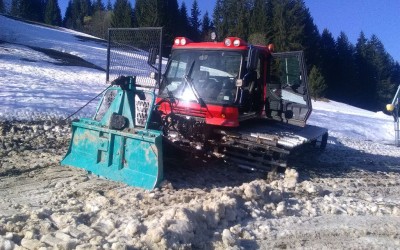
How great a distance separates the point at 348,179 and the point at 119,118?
4340 millimetres

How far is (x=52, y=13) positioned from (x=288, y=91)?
82.9 m

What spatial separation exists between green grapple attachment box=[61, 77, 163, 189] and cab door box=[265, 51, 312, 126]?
3.40m

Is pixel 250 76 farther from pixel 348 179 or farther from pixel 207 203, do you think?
pixel 207 203

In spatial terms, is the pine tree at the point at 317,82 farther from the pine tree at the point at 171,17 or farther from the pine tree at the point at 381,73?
the pine tree at the point at 381,73

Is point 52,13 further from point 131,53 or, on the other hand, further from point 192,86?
point 192,86

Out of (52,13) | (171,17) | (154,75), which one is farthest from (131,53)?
(52,13)

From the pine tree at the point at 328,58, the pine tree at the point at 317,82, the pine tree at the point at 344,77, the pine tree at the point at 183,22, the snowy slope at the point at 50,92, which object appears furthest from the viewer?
the pine tree at the point at 344,77

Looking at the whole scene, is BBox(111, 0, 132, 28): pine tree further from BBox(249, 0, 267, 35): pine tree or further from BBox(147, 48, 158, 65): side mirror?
BBox(147, 48, 158, 65): side mirror

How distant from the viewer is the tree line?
40969mm

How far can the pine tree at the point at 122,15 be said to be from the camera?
50503mm

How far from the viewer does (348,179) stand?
24.9ft

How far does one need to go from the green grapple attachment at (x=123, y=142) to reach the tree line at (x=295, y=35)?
30390mm

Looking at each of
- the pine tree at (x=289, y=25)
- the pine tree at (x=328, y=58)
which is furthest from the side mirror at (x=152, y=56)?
the pine tree at (x=328, y=58)

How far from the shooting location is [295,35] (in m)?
40.5
